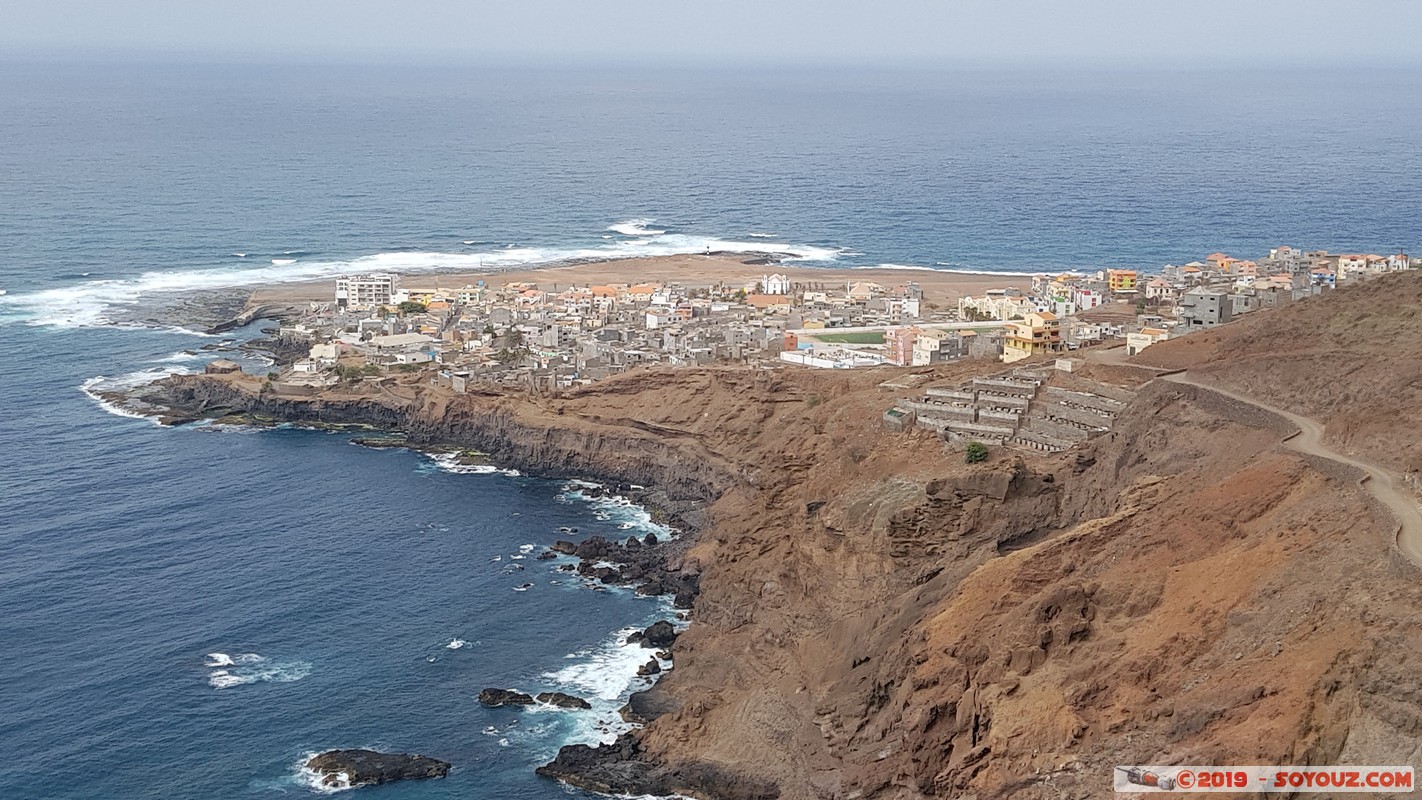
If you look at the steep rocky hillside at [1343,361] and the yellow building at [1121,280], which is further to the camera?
the yellow building at [1121,280]

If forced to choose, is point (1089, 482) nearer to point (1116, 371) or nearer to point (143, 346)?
point (1116, 371)

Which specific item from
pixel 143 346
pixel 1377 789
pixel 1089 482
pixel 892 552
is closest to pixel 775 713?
pixel 892 552

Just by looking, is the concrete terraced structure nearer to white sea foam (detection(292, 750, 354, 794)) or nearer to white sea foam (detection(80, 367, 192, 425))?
white sea foam (detection(292, 750, 354, 794))

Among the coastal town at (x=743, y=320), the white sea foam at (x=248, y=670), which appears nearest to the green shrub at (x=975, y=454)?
the coastal town at (x=743, y=320)

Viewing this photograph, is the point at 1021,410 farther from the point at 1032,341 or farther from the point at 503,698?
the point at 503,698

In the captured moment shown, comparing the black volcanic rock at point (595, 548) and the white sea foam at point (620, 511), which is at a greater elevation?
the black volcanic rock at point (595, 548)

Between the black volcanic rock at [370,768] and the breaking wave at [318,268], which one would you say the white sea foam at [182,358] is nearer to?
the breaking wave at [318,268]
